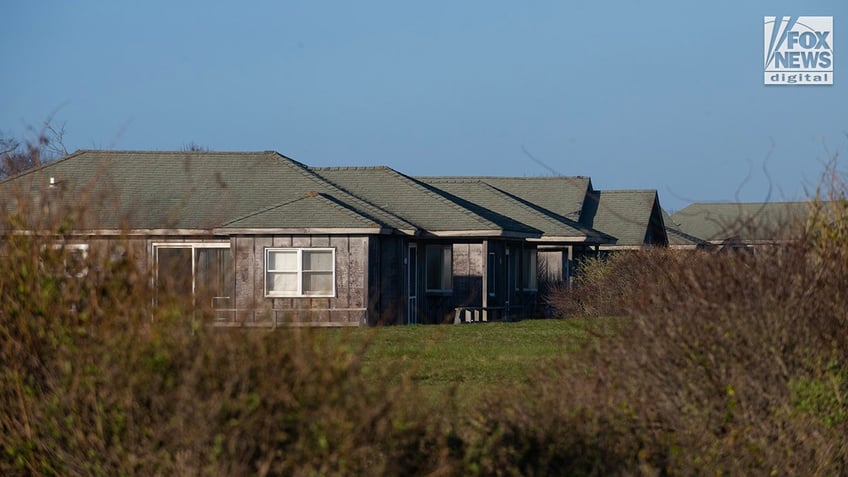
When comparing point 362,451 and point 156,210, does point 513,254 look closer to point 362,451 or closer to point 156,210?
point 156,210

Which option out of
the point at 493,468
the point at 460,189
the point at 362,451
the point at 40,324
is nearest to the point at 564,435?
the point at 493,468

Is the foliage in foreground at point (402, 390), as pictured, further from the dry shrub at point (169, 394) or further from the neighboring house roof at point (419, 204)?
the neighboring house roof at point (419, 204)

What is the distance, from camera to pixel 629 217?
42.5 metres

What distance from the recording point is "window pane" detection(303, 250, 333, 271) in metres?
26.5

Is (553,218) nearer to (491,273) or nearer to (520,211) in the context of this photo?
(520,211)

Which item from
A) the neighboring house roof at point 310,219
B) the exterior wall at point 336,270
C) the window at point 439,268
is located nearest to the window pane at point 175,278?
the neighboring house roof at point 310,219

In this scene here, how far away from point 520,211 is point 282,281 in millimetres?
11893

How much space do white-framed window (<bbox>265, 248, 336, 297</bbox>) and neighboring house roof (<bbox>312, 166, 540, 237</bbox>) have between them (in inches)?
146

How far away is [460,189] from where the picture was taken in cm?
3809

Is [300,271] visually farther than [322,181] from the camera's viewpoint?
No

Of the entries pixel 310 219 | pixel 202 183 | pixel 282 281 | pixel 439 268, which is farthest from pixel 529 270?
pixel 282 281

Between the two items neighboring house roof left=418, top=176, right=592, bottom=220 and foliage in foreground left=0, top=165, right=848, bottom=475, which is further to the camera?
neighboring house roof left=418, top=176, right=592, bottom=220

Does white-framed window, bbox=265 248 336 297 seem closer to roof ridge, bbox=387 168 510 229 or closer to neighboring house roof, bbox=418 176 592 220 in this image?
roof ridge, bbox=387 168 510 229

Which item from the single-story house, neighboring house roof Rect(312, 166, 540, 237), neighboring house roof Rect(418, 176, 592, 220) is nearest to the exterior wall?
the single-story house
